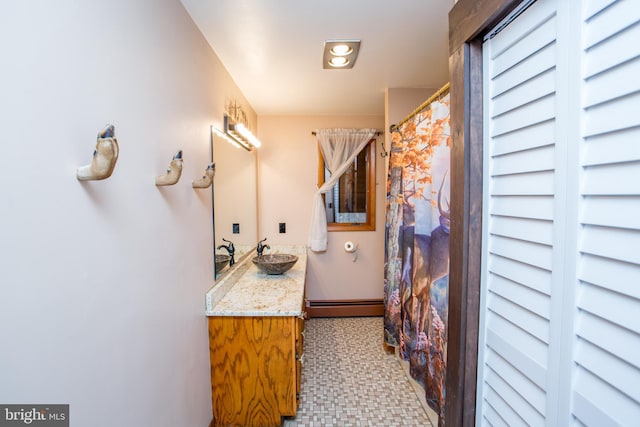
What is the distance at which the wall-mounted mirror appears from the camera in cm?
188

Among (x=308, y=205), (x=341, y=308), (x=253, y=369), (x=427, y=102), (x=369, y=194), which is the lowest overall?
(x=341, y=308)

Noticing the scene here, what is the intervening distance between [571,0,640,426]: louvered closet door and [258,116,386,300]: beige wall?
275 centimetres

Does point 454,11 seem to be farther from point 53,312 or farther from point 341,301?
point 341,301

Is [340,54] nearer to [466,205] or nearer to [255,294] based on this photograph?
[466,205]

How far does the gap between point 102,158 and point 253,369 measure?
4.86ft

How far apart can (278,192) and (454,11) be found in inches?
101

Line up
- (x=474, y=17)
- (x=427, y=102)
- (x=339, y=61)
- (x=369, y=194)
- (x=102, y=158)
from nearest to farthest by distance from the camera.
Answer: (x=102, y=158) < (x=474, y=17) < (x=427, y=102) < (x=339, y=61) < (x=369, y=194)

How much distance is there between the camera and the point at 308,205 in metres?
3.31

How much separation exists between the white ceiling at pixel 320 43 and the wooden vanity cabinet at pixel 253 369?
163cm

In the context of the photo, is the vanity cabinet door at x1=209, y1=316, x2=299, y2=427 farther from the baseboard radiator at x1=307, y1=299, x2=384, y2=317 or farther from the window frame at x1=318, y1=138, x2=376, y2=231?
the window frame at x1=318, y1=138, x2=376, y2=231

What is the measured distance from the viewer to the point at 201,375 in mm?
1584

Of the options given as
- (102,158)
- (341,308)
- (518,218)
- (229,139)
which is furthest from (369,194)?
(102,158)

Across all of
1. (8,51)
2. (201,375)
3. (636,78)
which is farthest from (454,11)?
(201,375)

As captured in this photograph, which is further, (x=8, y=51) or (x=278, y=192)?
(x=278, y=192)
